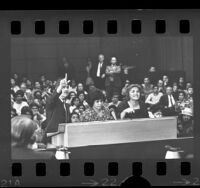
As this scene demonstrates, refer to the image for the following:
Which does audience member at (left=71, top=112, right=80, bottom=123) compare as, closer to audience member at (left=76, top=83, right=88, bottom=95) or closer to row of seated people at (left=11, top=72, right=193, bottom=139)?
row of seated people at (left=11, top=72, right=193, bottom=139)

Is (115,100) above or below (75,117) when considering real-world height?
above

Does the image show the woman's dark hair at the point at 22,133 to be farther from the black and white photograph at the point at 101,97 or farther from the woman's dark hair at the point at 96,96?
the woman's dark hair at the point at 96,96

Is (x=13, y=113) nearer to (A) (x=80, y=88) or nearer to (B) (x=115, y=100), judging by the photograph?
(A) (x=80, y=88)

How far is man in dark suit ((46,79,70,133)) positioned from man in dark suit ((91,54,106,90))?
32 cm

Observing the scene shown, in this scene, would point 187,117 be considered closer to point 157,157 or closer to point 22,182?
point 157,157

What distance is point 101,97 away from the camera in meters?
17.0

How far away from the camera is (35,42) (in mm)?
17016

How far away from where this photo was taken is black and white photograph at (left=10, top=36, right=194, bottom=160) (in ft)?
55.8

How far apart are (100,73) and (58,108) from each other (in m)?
0.57

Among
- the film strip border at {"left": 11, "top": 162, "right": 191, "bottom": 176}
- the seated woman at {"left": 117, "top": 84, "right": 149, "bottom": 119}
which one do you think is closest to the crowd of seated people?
the seated woman at {"left": 117, "top": 84, "right": 149, "bottom": 119}

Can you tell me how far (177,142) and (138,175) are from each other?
0.53 m

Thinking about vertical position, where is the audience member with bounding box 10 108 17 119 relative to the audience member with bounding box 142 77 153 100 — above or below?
below

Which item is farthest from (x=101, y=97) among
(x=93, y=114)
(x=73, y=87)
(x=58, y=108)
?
(x=58, y=108)

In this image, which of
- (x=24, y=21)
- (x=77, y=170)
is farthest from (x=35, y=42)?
(x=77, y=170)
